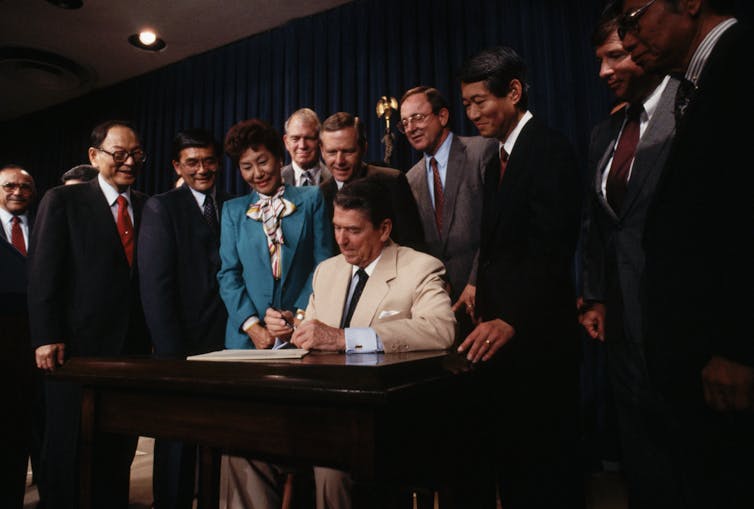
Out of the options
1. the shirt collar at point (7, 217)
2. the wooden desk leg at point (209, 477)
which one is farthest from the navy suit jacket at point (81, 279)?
the shirt collar at point (7, 217)

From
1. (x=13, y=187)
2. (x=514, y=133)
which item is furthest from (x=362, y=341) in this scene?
(x=13, y=187)

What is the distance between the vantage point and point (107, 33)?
5.32 m

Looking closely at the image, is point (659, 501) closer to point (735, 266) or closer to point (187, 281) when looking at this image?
point (735, 266)

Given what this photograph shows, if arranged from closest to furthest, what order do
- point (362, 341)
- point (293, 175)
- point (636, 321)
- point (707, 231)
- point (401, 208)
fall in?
1. point (707, 231)
2. point (636, 321)
3. point (362, 341)
4. point (401, 208)
5. point (293, 175)

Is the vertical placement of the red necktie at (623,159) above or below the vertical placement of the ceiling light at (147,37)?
below

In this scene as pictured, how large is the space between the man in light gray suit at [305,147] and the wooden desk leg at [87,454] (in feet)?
5.92

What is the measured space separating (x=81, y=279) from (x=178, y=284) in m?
0.45

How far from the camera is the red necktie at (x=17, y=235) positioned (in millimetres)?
3801

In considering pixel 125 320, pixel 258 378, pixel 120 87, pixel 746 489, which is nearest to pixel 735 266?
pixel 746 489

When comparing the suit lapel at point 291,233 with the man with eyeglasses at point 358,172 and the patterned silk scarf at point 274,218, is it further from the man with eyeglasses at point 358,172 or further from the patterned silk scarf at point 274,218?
the man with eyeglasses at point 358,172

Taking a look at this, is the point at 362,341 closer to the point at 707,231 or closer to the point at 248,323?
the point at 248,323

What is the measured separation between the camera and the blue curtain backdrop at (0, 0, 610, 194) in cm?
369

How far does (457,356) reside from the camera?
4.67 ft

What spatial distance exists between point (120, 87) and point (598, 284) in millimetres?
6561
